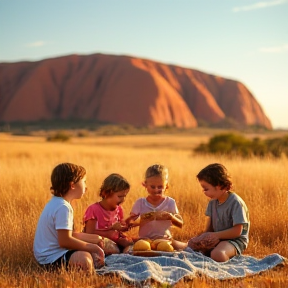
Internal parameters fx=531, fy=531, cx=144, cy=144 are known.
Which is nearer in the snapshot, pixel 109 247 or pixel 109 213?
pixel 109 247

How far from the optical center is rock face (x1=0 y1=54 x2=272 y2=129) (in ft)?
259

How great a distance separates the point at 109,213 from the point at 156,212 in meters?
0.49

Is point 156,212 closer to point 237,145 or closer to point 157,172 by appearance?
point 157,172

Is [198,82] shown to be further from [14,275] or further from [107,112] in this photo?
[14,275]

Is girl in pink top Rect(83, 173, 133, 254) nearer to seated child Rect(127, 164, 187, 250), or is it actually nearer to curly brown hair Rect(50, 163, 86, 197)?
seated child Rect(127, 164, 187, 250)

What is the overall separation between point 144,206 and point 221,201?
2.65 ft

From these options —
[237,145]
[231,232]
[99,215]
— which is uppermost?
[237,145]

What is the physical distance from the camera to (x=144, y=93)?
78625 millimetres

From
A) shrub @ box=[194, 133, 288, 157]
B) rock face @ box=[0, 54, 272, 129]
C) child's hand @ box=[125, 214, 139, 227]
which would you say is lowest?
child's hand @ box=[125, 214, 139, 227]

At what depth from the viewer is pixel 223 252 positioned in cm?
512

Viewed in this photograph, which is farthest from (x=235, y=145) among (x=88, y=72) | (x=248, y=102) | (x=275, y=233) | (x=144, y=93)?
(x=248, y=102)

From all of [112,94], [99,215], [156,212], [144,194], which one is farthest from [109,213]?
[112,94]

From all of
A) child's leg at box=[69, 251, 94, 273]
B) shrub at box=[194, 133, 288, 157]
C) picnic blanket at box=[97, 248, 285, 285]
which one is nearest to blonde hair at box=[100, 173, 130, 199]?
picnic blanket at box=[97, 248, 285, 285]

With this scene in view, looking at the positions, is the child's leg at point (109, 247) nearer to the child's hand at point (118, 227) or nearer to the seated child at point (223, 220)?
the child's hand at point (118, 227)
